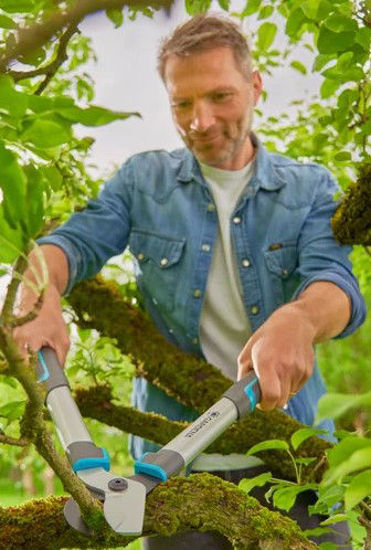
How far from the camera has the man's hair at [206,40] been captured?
99.6 inches

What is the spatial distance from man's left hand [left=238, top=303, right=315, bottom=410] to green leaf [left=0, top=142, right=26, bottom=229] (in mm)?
1127

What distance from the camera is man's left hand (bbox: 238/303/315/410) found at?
167 centimetres

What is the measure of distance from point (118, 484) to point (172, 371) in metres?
1.05

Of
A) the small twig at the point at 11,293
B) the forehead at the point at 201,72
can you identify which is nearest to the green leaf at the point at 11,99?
the small twig at the point at 11,293

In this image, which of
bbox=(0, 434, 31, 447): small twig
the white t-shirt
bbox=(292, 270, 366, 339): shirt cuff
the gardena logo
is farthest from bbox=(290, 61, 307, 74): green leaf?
bbox=(0, 434, 31, 447): small twig

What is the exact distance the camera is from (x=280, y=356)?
5.49 feet

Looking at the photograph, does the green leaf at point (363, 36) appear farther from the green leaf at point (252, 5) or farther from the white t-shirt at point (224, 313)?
the white t-shirt at point (224, 313)

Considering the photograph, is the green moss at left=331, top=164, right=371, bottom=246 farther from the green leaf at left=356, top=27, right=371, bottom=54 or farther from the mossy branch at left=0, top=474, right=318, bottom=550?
the mossy branch at left=0, top=474, right=318, bottom=550

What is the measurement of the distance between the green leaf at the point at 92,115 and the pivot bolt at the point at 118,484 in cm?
89

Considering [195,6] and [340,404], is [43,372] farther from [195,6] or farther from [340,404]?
[340,404]

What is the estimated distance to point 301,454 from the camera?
2248mm

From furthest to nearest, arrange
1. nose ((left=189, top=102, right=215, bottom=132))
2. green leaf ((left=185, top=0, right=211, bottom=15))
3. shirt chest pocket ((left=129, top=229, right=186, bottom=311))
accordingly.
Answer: shirt chest pocket ((left=129, top=229, right=186, bottom=311)) → nose ((left=189, top=102, right=215, bottom=132)) → green leaf ((left=185, top=0, right=211, bottom=15))

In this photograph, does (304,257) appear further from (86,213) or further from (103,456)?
(103,456)

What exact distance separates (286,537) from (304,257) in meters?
1.15
